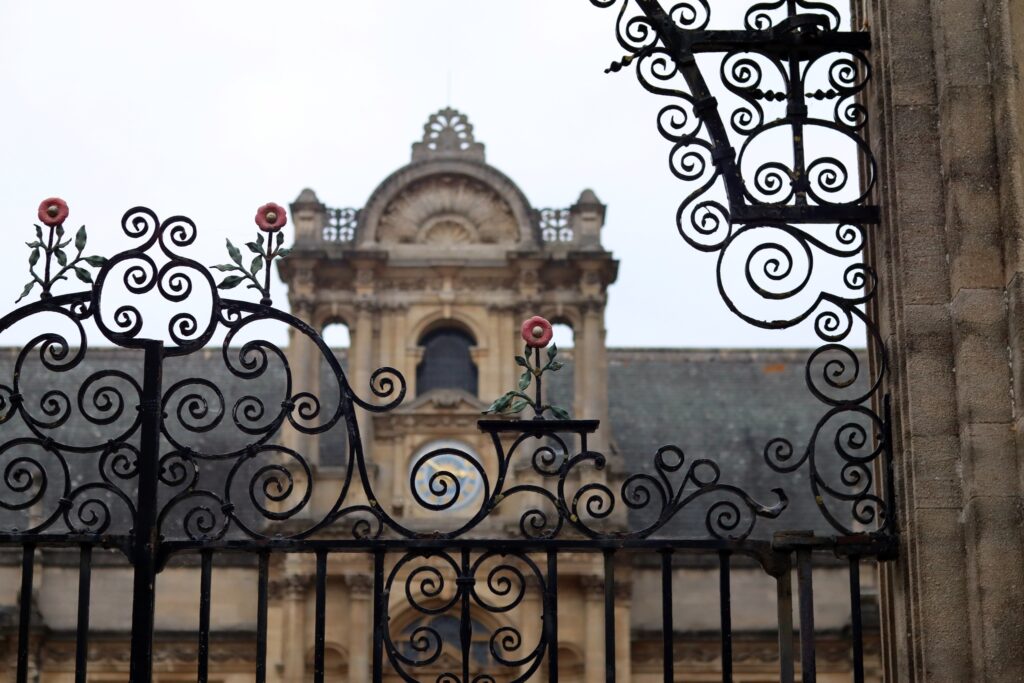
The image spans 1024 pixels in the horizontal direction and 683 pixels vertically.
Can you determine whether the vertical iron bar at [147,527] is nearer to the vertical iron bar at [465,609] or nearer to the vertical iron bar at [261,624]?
the vertical iron bar at [261,624]

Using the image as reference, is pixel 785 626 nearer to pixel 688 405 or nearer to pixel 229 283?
pixel 229 283

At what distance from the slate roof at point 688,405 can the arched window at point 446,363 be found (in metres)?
2.44

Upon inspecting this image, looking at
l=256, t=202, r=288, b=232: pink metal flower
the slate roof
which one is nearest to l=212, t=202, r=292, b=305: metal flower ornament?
l=256, t=202, r=288, b=232: pink metal flower

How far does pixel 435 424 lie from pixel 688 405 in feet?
18.9

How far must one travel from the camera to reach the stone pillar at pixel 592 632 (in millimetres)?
24688

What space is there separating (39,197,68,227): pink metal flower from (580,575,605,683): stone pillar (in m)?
18.4

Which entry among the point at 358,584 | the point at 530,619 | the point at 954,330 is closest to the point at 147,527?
the point at 954,330

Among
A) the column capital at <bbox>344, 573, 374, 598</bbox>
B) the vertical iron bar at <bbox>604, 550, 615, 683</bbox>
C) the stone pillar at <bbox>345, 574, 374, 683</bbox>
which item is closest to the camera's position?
the vertical iron bar at <bbox>604, 550, 615, 683</bbox>

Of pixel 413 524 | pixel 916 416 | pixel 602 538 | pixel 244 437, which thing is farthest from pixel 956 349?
pixel 244 437

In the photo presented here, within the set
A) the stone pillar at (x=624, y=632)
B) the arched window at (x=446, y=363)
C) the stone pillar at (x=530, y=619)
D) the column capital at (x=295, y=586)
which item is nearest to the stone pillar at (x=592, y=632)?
the stone pillar at (x=624, y=632)

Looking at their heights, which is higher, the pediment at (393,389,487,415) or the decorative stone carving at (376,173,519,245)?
the decorative stone carving at (376,173,519,245)

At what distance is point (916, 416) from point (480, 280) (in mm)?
19918

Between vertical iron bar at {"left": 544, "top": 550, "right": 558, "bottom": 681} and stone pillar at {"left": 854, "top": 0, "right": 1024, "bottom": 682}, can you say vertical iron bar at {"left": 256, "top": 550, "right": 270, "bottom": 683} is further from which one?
stone pillar at {"left": 854, "top": 0, "right": 1024, "bottom": 682}

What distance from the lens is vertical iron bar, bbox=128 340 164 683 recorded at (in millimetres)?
6359
